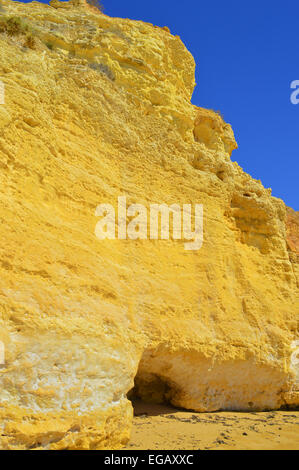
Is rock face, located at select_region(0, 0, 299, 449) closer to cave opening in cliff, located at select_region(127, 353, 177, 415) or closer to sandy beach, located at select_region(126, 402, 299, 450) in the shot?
cave opening in cliff, located at select_region(127, 353, 177, 415)

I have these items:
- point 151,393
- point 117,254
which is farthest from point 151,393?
point 117,254

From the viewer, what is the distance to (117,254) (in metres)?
5.88

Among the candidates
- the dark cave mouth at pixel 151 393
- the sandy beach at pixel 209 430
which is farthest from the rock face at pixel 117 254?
the sandy beach at pixel 209 430

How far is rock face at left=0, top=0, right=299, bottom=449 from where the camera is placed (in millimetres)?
4480

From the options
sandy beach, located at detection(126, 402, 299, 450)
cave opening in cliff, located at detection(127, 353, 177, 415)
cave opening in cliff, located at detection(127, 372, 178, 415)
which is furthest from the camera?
cave opening in cliff, located at detection(127, 372, 178, 415)

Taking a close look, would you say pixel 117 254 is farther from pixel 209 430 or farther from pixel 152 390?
pixel 209 430

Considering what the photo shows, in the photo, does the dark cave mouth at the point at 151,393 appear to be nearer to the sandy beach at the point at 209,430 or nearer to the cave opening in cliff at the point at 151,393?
the cave opening in cliff at the point at 151,393

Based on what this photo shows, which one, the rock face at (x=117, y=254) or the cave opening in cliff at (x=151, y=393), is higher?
the rock face at (x=117, y=254)

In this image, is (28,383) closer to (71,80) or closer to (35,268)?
(35,268)

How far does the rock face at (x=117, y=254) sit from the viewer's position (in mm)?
4480

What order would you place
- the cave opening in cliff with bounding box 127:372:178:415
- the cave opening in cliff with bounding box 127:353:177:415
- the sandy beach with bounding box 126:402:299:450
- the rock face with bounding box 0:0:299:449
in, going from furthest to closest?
1. the cave opening in cliff with bounding box 127:372:178:415
2. the cave opening in cliff with bounding box 127:353:177:415
3. the sandy beach with bounding box 126:402:299:450
4. the rock face with bounding box 0:0:299:449

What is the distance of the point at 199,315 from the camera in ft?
21.5

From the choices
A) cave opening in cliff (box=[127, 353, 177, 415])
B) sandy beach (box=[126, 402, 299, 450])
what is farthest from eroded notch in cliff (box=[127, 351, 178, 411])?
sandy beach (box=[126, 402, 299, 450])

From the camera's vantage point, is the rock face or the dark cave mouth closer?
the rock face
